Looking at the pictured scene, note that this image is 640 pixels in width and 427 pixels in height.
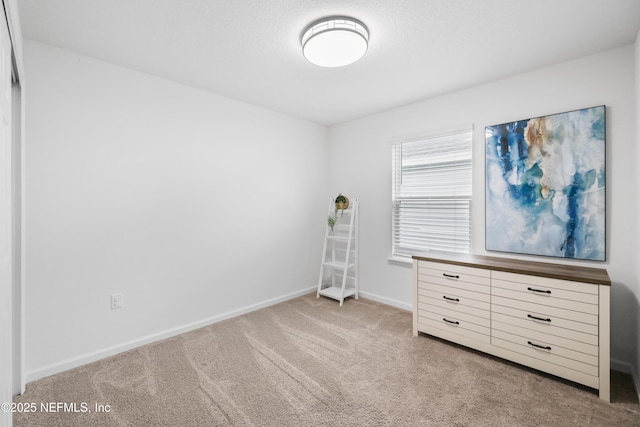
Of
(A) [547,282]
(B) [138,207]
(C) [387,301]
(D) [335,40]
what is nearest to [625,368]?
(A) [547,282]

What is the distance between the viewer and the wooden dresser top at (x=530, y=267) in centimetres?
200

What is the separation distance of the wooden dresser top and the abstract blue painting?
0.17 m

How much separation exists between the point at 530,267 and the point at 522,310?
326mm

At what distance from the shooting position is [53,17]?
1878 mm

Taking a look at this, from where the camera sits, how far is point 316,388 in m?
2.04

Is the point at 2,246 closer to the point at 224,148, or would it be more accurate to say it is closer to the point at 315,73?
the point at 224,148

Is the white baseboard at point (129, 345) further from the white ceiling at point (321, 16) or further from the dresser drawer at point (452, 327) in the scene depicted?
the white ceiling at point (321, 16)

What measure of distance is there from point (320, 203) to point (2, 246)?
10.7ft

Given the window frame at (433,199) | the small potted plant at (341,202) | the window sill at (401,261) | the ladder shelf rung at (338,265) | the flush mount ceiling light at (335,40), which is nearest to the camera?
the flush mount ceiling light at (335,40)

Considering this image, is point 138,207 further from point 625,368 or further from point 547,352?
point 625,368

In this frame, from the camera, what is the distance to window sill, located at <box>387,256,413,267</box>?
11.4 ft

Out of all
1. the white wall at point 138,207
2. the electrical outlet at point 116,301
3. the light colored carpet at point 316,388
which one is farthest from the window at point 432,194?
the electrical outlet at point 116,301

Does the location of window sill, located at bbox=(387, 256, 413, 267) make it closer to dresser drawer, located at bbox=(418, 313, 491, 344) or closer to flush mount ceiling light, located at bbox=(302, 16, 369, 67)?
dresser drawer, located at bbox=(418, 313, 491, 344)

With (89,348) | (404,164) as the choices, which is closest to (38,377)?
(89,348)
